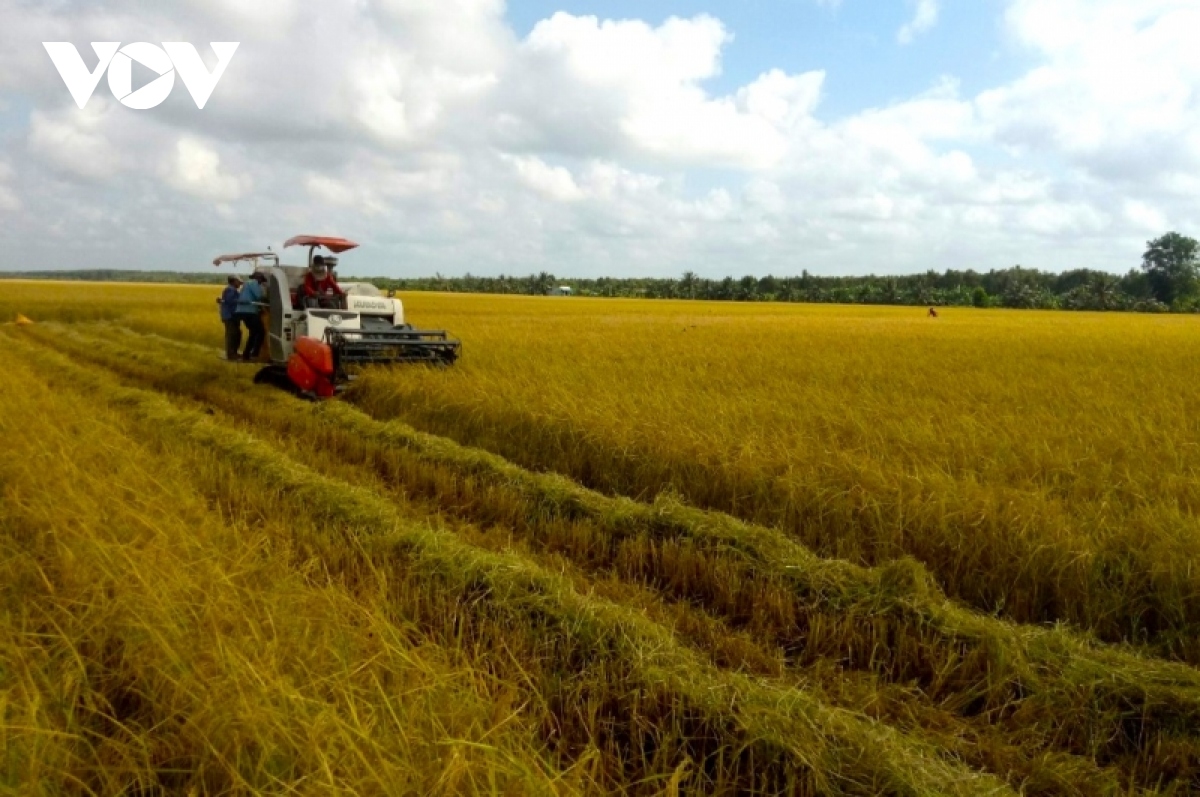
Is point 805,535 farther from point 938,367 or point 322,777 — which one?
point 938,367

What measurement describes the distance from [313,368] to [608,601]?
6.65 metres

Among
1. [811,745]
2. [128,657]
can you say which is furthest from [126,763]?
[811,745]

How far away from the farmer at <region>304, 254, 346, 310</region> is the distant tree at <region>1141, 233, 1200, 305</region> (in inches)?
3274

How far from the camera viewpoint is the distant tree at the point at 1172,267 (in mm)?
73562

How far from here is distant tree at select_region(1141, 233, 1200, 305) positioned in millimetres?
73562

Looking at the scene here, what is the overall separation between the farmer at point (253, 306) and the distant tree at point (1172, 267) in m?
83.7

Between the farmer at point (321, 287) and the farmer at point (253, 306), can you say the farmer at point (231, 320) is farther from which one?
the farmer at point (321, 287)

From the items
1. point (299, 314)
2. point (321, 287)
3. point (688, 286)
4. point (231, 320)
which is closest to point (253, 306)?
point (231, 320)

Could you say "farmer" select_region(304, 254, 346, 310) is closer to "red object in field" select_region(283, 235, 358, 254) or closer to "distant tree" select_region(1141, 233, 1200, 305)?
"red object in field" select_region(283, 235, 358, 254)

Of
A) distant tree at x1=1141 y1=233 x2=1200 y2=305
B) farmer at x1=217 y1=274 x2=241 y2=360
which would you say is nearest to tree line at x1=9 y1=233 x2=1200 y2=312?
distant tree at x1=1141 y1=233 x2=1200 y2=305

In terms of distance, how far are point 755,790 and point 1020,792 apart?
89 centimetres

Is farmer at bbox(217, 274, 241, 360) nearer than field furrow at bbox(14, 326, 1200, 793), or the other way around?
field furrow at bbox(14, 326, 1200, 793)

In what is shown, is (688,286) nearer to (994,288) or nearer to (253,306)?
(994,288)

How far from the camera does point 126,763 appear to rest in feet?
6.98
